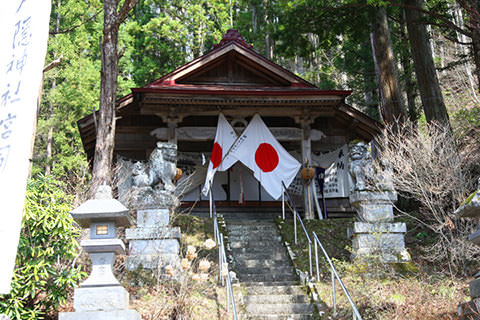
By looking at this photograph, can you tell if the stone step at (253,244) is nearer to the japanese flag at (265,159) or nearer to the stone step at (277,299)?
the stone step at (277,299)

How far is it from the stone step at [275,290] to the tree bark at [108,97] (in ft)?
12.8

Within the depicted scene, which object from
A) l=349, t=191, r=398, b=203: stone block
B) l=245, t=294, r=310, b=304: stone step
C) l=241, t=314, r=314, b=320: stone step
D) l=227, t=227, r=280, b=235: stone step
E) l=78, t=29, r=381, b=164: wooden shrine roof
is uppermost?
l=78, t=29, r=381, b=164: wooden shrine roof

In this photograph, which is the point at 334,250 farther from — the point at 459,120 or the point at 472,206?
the point at 459,120

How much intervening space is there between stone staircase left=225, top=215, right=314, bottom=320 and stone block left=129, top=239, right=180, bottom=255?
1.44 m

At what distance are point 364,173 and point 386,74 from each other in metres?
6.41

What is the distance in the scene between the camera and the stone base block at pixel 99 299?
21.5 ft

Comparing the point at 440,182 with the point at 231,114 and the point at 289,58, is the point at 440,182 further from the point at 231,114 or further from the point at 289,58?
the point at 289,58

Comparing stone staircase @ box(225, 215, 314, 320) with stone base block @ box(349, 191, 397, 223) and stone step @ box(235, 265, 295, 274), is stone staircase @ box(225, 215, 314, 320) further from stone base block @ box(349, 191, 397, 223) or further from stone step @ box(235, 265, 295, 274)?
stone base block @ box(349, 191, 397, 223)

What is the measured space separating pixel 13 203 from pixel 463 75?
2092 cm

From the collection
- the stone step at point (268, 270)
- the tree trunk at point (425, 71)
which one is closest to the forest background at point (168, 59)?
the tree trunk at point (425, 71)

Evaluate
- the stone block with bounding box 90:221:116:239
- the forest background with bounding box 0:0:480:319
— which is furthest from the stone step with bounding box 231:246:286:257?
the stone block with bounding box 90:221:116:239

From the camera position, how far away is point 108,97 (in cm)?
1098

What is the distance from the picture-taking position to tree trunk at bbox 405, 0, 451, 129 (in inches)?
547

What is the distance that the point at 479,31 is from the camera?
1088 cm
